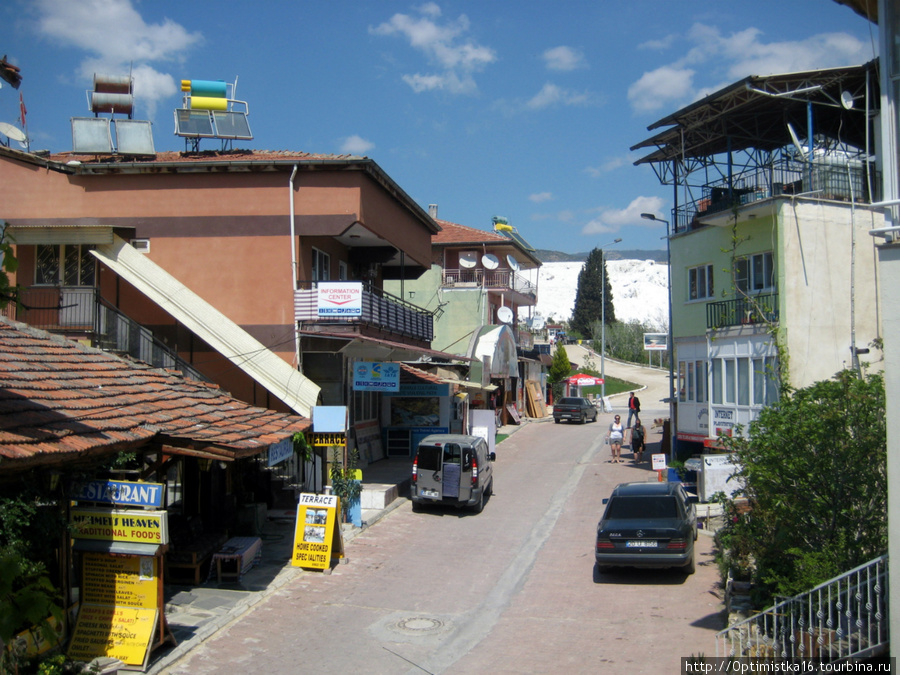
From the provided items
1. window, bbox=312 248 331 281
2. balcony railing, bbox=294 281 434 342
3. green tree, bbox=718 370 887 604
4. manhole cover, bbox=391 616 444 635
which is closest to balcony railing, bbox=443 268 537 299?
balcony railing, bbox=294 281 434 342

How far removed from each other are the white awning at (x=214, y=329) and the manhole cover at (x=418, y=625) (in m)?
6.38

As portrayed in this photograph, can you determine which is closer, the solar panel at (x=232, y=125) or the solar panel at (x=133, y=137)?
the solar panel at (x=133, y=137)

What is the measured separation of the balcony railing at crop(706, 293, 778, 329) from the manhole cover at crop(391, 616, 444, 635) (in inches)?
491

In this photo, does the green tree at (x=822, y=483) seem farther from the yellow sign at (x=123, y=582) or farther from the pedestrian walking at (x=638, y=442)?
the pedestrian walking at (x=638, y=442)

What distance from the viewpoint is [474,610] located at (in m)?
11.6

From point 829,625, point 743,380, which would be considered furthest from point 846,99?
point 829,625

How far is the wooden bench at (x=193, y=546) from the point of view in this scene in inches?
482

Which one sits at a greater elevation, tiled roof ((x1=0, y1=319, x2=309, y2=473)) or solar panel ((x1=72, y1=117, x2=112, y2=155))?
solar panel ((x1=72, y1=117, x2=112, y2=155))

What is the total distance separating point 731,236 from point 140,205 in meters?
16.4

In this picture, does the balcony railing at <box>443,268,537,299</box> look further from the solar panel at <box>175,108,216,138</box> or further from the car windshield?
the car windshield

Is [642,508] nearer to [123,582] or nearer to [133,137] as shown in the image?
[123,582]

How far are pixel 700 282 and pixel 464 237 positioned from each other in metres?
19.8

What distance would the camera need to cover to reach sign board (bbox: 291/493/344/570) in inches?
532

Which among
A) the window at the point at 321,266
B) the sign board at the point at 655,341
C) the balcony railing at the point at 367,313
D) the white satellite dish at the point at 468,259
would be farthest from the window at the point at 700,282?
the white satellite dish at the point at 468,259
